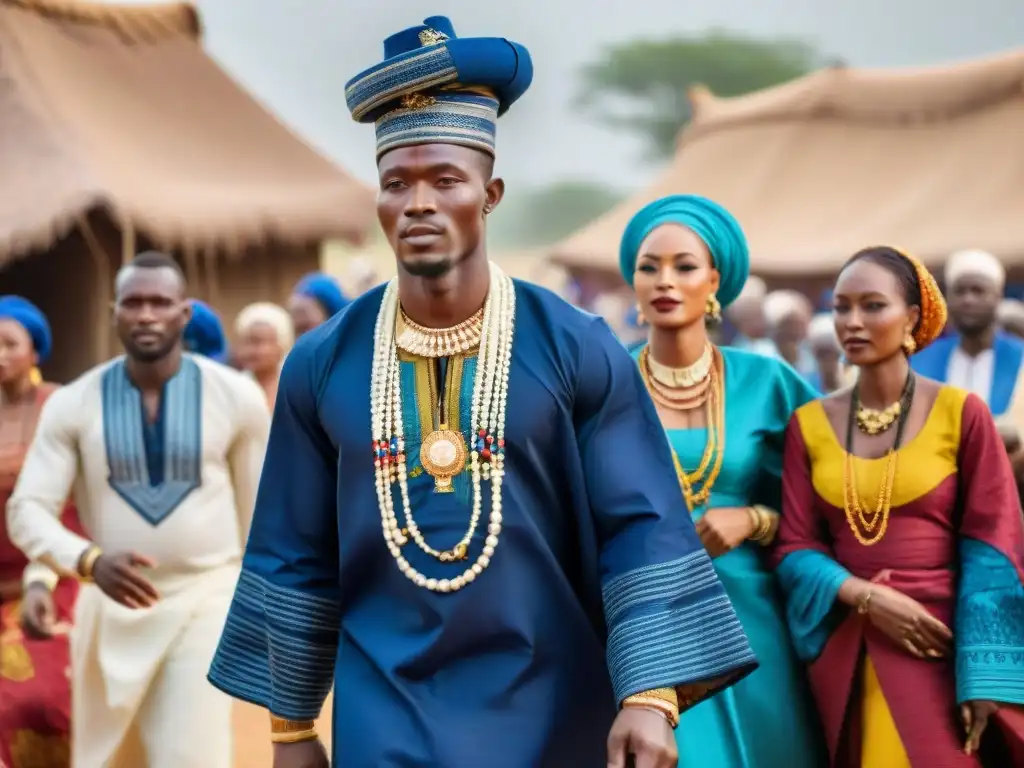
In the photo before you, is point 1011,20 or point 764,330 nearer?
point 764,330

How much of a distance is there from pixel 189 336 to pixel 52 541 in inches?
107

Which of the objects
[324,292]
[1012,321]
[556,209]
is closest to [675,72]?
[556,209]

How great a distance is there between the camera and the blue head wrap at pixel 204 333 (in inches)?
324

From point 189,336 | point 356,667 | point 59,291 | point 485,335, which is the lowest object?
point 356,667

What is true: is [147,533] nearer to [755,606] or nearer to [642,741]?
[755,606]

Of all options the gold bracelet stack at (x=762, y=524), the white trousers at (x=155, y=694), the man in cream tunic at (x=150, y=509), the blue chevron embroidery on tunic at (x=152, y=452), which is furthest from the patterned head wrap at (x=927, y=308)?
the white trousers at (x=155, y=694)

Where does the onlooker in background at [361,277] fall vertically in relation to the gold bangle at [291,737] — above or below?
above

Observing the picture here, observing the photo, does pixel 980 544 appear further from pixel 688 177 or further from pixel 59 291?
pixel 688 177

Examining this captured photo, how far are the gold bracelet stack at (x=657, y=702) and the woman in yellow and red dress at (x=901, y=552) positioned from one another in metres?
1.59

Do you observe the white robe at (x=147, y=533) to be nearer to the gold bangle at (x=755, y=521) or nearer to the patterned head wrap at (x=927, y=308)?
the gold bangle at (x=755, y=521)

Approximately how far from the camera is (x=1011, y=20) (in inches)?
1544

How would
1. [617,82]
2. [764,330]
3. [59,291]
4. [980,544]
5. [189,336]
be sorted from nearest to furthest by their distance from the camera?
[980,544]
[189,336]
[764,330]
[59,291]
[617,82]

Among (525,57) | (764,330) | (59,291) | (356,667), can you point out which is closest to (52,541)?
(356,667)

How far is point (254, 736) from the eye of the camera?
8492mm
